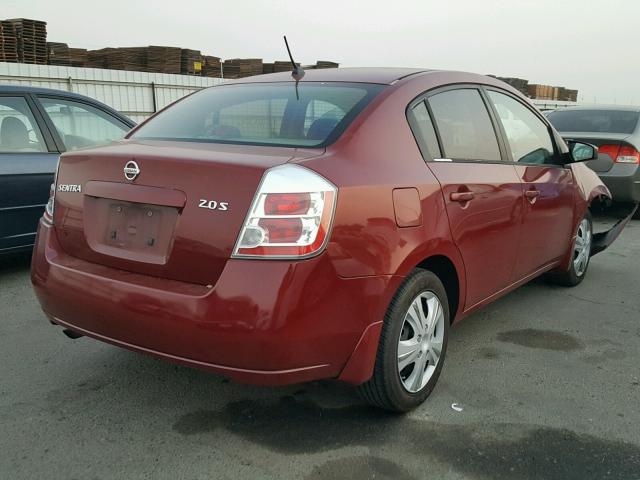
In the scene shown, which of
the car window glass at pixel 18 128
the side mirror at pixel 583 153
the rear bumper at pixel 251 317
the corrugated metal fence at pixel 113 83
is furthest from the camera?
the corrugated metal fence at pixel 113 83

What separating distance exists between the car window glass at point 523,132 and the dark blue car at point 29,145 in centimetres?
289

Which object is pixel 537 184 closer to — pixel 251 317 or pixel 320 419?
A: pixel 320 419

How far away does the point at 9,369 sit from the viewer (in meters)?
3.29

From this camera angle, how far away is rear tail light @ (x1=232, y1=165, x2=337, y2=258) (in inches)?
88.3

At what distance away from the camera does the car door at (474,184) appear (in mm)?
3016

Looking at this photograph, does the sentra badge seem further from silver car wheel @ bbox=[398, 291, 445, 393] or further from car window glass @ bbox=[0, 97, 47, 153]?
car window glass @ bbox=[0, 97, 47, 153]

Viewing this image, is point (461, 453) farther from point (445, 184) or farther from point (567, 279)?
point (567, 279)

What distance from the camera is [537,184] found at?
152 inches

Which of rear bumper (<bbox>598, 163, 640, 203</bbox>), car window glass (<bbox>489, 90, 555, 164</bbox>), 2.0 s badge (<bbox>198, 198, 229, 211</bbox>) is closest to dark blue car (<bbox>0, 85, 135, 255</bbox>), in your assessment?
2.0 s badge (<bbox>198, 198, 229, 211</bbox>)

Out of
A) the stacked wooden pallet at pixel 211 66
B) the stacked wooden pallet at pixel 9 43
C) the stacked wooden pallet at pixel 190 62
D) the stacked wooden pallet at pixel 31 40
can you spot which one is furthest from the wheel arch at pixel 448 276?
the stacked wooden pallet at pixel 211 66

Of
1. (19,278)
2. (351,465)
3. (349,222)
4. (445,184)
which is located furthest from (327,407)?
(19,278)

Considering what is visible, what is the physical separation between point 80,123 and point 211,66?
16.6m

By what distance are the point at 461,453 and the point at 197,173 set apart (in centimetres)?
156

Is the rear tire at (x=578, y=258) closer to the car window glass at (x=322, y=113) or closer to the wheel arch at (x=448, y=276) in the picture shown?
the wheel arch at (x=448, y=276)
